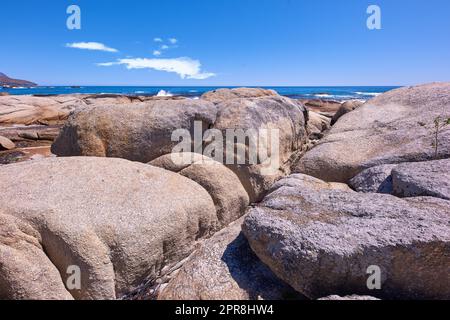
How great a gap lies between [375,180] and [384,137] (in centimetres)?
173

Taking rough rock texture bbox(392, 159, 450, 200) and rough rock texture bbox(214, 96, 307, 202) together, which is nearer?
rough rock texture bbox(392, 159, 450, 200)

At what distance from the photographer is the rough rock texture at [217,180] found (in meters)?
4.92

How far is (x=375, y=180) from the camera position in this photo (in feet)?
14.0

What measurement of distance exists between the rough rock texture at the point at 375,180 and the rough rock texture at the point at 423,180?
0.19 metres

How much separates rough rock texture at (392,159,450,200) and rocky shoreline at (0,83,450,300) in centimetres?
2

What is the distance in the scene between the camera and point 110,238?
3188mm

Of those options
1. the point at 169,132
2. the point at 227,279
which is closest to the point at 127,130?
the point at 169,132

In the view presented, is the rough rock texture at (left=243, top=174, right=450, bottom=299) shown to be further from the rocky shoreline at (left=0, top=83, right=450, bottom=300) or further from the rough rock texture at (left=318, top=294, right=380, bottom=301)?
the rough rock texture at (left=318, top=294, right=380, bottom=301)

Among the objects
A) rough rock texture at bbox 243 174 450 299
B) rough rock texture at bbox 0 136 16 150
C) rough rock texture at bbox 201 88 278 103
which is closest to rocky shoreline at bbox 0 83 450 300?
rough rock texture at bbox 243 174 450 299

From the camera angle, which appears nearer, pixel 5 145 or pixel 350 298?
pixel 350 298

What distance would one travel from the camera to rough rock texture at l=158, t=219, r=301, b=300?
116 inches

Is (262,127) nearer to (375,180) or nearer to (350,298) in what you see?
(375,180)

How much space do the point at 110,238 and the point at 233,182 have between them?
255 cm
